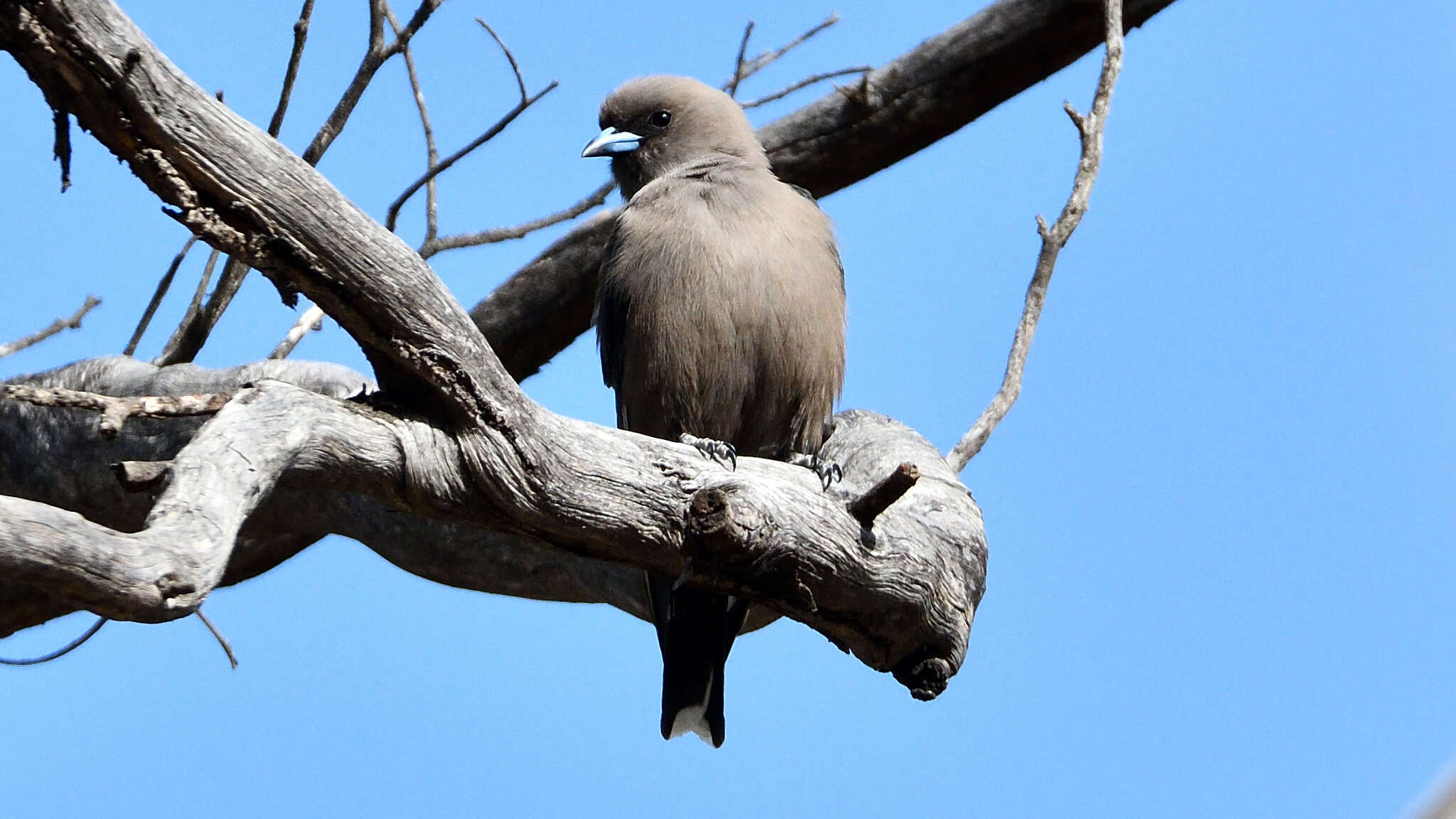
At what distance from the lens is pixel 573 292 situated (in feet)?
19.3

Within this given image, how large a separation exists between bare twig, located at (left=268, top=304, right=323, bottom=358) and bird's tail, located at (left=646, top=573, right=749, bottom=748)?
2.17 metres

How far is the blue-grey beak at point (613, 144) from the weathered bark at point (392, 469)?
85.3 inches

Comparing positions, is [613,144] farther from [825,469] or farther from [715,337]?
[825,469]

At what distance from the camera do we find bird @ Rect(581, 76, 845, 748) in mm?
4438

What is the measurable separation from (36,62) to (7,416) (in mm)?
3207

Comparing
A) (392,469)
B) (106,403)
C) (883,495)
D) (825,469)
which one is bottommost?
(106,403)

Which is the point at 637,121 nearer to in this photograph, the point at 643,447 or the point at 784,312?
the point at 784,312

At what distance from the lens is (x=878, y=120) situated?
5598 mm

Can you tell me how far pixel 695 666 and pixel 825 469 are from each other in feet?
2.75

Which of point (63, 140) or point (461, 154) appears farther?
point (461, 154)

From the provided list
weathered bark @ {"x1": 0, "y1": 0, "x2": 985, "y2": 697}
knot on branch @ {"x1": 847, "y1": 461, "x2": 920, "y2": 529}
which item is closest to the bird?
weathered bark @ {"x1": 0, "y1": 0, "x2": 985, "y2": 697}

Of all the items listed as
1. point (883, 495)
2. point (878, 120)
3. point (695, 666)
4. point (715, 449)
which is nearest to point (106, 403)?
point (883, 495)

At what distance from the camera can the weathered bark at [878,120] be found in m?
5.37

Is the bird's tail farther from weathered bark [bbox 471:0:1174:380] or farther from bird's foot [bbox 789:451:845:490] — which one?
weathered bark [bbox 471:0:1174:380]
